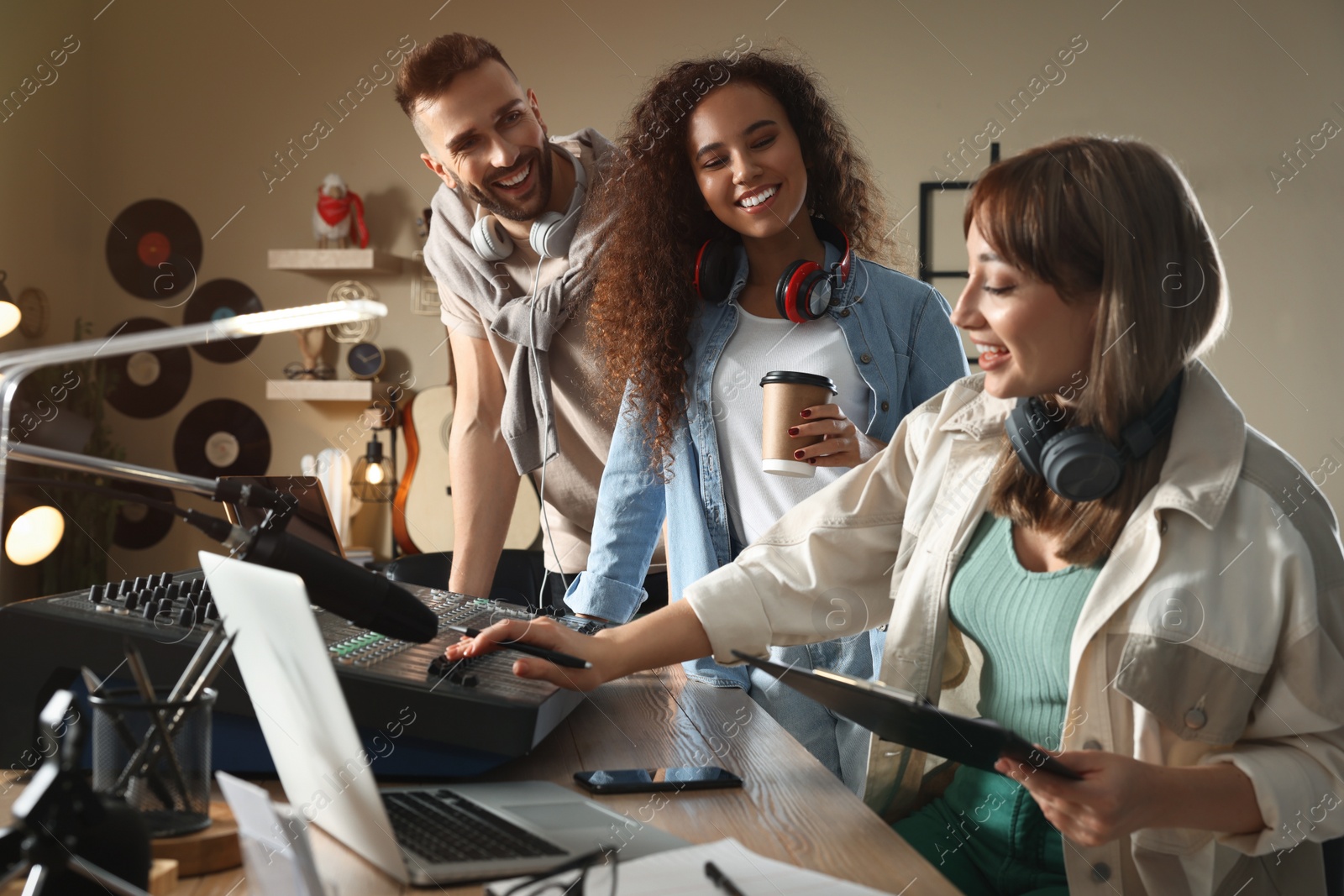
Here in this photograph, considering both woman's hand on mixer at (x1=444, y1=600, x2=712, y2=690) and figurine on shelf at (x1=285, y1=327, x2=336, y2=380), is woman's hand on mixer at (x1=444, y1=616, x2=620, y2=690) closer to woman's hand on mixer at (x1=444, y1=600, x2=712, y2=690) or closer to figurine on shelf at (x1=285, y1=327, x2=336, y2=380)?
woman's hand on mixer at (x1=444, y1=600, x2=712, y2=690)

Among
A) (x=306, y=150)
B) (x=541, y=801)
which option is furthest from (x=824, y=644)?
(x=306, y=150)

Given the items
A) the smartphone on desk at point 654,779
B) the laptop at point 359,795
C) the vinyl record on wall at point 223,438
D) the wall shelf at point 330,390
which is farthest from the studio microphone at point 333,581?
the vinyl record on wall at point 223,438

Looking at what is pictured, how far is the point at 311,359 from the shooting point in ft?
13.4

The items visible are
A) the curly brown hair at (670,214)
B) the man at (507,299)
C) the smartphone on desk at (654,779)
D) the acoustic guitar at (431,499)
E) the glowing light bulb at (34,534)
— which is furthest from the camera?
the acoustic guitar at (431,499)

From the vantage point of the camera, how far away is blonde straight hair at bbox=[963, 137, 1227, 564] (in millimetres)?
1047

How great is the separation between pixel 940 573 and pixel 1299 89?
3.69 m

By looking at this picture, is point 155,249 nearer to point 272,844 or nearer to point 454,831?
point 454,831

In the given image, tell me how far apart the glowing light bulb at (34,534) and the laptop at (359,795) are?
8.90ft

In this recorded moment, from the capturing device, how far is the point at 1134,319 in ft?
3.43

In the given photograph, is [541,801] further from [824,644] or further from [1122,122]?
[1122,122]

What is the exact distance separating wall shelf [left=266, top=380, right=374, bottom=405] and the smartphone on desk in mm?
3239

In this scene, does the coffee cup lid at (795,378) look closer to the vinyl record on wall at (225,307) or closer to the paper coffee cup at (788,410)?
the paper coffee cup at (788,410)

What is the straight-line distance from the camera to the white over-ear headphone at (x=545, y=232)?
6.47 ft

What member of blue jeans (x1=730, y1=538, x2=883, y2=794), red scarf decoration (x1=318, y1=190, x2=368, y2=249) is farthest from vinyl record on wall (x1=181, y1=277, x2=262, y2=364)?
blue jeans (x1=730, y1=538, x2=883, y2=794)
